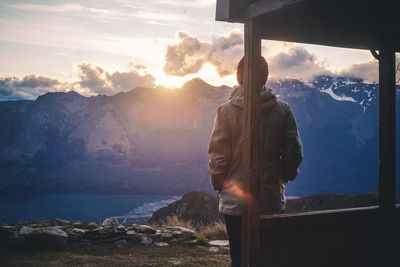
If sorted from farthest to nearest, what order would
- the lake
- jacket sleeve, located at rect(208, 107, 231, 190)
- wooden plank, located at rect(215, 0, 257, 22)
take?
the lake
wooden plank, located at rect(215, 0, 257, 22)
jacket sleeve, located at rect(208, 107, 231, 190)

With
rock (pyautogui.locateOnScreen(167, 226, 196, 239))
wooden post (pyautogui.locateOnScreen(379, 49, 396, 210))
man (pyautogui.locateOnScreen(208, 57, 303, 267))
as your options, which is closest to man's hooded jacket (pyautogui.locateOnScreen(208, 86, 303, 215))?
man (pyautogui.locateOnScreen(208, 57, 303, 267))

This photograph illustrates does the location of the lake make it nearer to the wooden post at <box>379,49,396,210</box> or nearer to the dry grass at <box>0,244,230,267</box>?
the dry grass at <box>0,244,230,267</box>

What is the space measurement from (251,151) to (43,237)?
280 inches

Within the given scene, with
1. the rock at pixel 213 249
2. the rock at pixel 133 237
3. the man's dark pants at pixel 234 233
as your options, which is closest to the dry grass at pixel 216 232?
the rock at pixel 213 249

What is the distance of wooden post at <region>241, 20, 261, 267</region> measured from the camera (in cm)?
289

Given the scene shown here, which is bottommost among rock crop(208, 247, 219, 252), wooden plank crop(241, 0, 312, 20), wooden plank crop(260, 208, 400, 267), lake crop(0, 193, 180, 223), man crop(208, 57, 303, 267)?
lake crop(0, 193, 180, 223)

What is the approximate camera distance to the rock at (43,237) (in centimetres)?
856

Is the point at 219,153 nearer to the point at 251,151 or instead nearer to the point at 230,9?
the point at 251,151

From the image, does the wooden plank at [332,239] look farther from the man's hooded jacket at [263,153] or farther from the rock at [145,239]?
the rock at [145,239]

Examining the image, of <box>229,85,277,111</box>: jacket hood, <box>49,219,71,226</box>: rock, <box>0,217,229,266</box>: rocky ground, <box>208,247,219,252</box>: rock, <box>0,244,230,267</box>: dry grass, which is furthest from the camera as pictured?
<box>49,219,71,226</box>: rock

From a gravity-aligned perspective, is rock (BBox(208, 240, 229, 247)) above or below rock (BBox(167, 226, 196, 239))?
below

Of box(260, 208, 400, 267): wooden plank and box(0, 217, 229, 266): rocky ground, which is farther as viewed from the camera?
box(0, 217, 229, 266): rocky ground

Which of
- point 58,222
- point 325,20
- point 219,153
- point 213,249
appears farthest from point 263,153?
point 58,222

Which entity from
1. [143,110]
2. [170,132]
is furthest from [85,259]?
[143,110]
